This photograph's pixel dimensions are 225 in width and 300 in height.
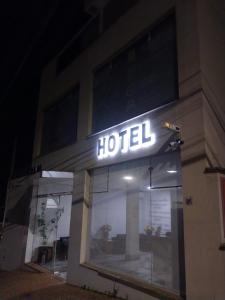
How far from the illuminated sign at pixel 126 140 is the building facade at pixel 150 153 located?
0.11 feet

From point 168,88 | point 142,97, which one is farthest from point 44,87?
point 168,88

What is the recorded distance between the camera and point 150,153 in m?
6.82

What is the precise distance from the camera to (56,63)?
523 inches

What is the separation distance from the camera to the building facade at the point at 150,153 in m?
5.54

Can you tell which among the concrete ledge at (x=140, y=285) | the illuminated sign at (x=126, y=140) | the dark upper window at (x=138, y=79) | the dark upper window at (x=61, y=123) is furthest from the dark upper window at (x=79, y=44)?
the concrete ledge at (x=140, y=285)

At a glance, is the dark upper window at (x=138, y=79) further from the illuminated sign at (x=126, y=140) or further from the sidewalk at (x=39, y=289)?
the sidewalk at (x=39, y=289)

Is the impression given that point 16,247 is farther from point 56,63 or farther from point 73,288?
point 56,63

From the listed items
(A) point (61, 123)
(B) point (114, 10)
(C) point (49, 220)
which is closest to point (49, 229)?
(C) point (49, 220)

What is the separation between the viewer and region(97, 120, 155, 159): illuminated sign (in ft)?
23.1

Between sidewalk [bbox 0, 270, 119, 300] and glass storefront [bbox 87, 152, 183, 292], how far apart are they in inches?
38.5

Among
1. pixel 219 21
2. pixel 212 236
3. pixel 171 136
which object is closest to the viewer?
pixel 212 236

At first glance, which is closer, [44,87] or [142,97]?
[142,97]

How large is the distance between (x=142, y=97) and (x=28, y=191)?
8.25m

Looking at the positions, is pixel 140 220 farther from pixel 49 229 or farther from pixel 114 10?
pixel 114 10
